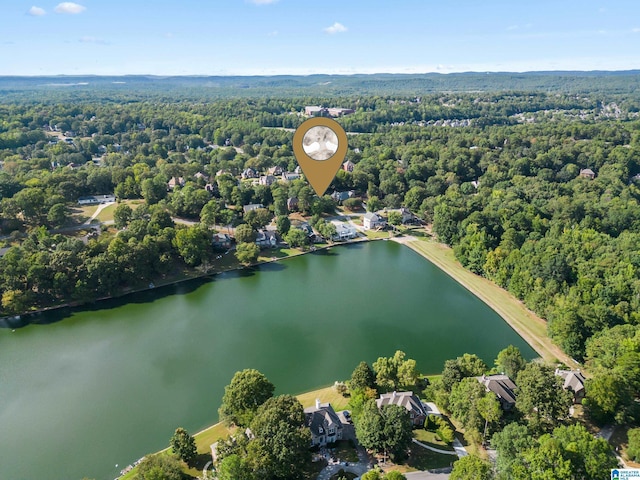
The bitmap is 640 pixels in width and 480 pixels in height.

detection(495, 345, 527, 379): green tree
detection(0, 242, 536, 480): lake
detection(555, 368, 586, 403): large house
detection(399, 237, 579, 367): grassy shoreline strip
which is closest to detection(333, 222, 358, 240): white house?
detection(399, 237, 579, 367): grassy shoreline strip

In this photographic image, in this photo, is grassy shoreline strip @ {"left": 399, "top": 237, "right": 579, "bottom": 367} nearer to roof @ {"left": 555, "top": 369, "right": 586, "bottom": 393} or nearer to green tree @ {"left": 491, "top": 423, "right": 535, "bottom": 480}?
roof @ {"left": 555, "top": 369, "right": 586, "bottom": 393}

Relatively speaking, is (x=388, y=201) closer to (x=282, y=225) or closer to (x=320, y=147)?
(x=282, y=225)

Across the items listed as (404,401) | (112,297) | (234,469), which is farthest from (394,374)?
(112,297)

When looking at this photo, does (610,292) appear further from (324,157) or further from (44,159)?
(44,159)

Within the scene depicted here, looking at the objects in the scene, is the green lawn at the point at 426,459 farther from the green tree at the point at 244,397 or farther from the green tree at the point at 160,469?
the green tree at the point at 160,469

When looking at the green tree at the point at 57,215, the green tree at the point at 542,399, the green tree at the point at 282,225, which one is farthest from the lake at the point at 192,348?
the green tree at the point at 57,215

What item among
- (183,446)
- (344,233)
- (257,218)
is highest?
(257,218)
